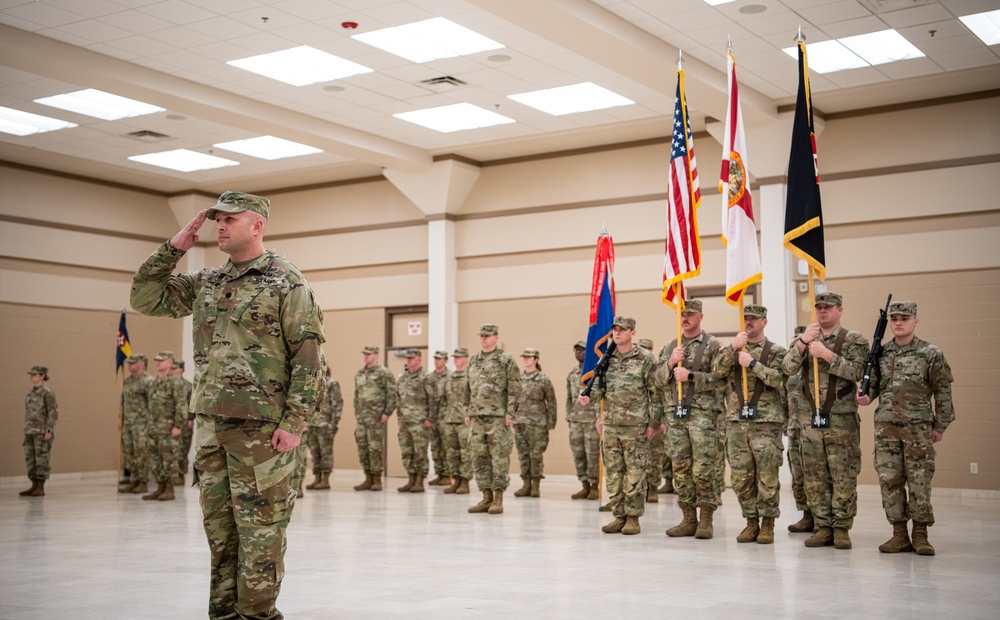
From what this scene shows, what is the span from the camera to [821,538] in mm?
7547

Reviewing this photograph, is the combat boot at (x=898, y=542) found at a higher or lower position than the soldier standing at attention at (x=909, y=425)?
lower

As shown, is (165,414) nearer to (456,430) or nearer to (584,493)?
(456,430)

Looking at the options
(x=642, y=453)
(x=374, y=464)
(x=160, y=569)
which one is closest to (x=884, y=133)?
(x=642, y=453)

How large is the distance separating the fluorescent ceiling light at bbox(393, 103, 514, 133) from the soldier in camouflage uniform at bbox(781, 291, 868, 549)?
7.17 m

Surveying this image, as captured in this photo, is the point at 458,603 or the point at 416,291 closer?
the point at 458,603

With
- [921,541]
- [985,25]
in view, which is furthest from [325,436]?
[985,25]

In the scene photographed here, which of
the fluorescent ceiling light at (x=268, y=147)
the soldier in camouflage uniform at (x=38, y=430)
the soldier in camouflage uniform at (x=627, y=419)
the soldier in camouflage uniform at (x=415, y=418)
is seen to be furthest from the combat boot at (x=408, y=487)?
the soldier in camouflage uniform at (x=627, y=419)

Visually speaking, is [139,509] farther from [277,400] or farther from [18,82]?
[277,400]

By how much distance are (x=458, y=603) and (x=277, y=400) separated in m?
1.89

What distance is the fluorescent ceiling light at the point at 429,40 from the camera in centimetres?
1069

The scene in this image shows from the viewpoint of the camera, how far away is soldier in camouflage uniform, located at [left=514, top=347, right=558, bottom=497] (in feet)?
43.2

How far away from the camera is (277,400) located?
4.24 m

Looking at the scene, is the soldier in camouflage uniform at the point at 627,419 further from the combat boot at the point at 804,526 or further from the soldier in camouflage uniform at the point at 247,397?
the soldier in camouflage uniform at the point at 247,397

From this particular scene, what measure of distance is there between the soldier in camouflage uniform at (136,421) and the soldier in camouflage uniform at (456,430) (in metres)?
4.06
